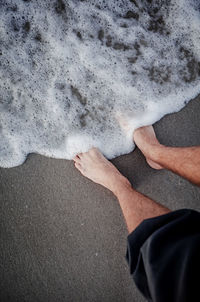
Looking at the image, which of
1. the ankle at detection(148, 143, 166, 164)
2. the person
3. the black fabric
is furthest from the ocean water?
the black fabric

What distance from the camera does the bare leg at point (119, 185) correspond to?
3.05ft

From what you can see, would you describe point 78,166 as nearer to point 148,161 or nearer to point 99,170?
point 99,170

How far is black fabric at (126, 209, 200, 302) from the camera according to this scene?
630mm

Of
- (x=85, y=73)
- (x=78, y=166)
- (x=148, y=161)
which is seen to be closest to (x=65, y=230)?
(x=78, y=166)

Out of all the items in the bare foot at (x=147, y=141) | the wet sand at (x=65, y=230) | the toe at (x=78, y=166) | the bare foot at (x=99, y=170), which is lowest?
the wet sand at (x=65, y=230)

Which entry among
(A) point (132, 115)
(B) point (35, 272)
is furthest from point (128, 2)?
(B) point (35, 272)

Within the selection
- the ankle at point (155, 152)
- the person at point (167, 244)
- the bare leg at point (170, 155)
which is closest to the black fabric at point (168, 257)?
the person at point (167, 244)

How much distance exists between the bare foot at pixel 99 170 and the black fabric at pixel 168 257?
0.38 metres

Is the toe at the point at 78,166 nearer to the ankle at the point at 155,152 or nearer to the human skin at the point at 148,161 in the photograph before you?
the human skin at the point at 148,161

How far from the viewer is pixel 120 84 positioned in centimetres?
132

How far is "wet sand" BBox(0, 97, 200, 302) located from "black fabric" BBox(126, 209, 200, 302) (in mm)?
409

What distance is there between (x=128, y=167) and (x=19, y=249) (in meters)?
0.65

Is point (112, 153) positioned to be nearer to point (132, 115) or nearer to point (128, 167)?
point (128, 167)

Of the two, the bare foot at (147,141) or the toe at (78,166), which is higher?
the bare foot at (147,141)
